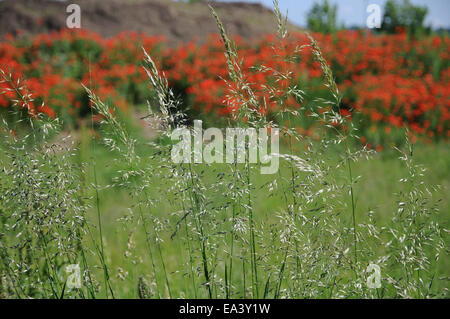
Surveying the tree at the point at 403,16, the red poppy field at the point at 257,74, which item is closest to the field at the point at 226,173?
the red poppy field at the point at 257,74

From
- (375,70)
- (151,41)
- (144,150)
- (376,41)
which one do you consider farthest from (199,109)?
(376,41)

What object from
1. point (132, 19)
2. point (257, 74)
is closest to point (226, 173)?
point (257, 74)

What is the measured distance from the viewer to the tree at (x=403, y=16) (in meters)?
7.81

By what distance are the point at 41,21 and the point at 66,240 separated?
6866mm

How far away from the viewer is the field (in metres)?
1.52

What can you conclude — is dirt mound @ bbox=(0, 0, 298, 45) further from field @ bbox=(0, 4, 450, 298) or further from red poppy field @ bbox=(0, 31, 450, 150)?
field @ bbox=(0, 4, 450, 298)

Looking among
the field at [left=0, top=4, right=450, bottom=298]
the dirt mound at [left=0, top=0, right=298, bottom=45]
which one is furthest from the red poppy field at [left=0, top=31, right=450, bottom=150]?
the dirt mound at [left=0, top=0, right=298, bottom=45]

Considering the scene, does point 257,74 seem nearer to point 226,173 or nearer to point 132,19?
point 132,19

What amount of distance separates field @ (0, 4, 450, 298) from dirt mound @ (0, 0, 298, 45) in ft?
3.87

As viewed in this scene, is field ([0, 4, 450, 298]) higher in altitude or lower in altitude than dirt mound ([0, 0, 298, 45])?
lower

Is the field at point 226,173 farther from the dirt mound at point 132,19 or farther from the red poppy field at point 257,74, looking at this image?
the dirt mound at point 132,19

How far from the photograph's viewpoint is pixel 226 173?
1.55 metres
